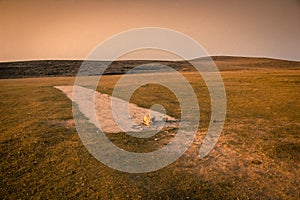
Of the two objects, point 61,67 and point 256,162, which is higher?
point 256,162

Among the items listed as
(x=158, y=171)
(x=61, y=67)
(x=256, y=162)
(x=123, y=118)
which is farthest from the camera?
(x=61, y=67)

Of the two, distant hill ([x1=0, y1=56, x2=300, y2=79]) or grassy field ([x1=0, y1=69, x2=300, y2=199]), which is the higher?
grassy field ([x1=0, y1=69, x2=300, y2=199])

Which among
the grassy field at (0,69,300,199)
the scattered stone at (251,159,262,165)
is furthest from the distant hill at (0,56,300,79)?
the scattered stone at (251,159,262,165)

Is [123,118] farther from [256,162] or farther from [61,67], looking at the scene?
[61,67]

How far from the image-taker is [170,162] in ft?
34.7

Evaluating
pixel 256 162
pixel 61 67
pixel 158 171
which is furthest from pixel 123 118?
pixel 61 67

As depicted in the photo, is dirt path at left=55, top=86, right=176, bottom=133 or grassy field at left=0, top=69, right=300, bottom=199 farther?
dirt path at left=55, top=86, right=176, bottom=133

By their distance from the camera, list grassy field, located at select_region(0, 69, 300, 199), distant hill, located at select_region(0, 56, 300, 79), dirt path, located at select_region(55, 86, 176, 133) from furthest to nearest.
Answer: distant hill, located at select_region(0, 56, 300, 79)
dirt path, located at select_region(55, 86, 176, 133)
grassy field, located at select_region(0, 69, 300, 199)

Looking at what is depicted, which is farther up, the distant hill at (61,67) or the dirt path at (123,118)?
the dirt path at (123,118)

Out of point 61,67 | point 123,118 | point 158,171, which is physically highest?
point 158,171

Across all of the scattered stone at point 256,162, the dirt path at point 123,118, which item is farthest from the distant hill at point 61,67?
the scattered stone at point 256,162

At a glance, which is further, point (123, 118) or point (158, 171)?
point (123, 118)

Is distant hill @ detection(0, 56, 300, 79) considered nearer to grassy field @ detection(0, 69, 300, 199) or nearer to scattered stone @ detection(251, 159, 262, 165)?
grassy field @ detection(0, 69, 300, 199)

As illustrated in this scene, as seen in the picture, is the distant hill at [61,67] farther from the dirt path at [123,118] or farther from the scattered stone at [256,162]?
the scattered stone at [256,162]
